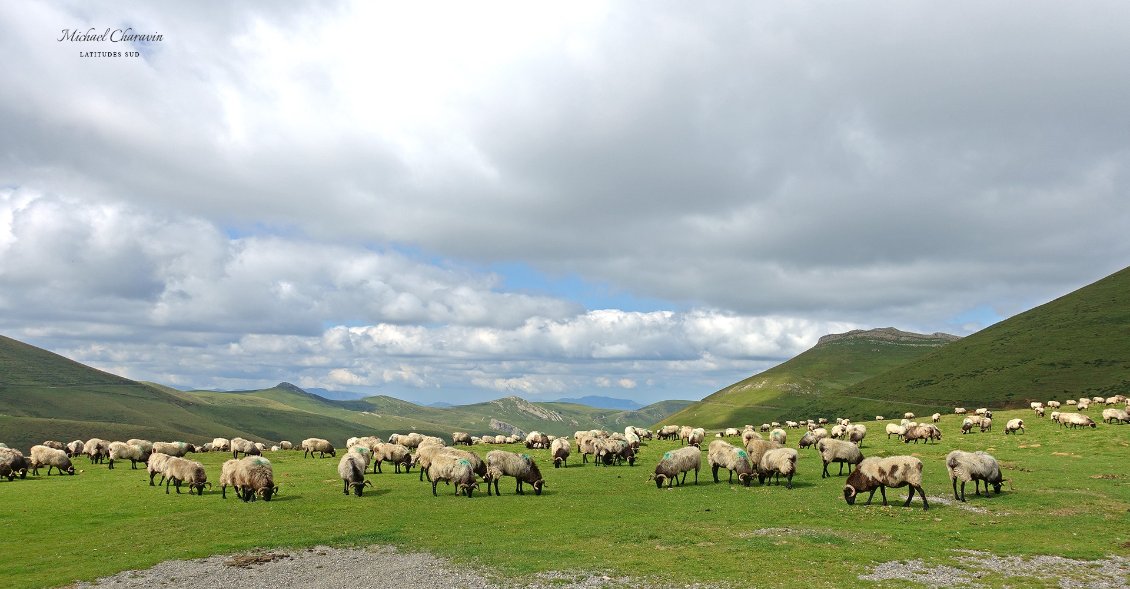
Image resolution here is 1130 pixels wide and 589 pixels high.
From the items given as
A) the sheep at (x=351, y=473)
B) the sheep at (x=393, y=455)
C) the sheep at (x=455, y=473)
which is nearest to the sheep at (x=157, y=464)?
the sheep at (x=351, y=473)

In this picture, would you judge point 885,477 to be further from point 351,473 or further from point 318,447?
point 318,447

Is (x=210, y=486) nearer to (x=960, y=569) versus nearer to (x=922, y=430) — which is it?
(x=960, y=569)

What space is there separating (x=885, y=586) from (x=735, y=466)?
23330mm

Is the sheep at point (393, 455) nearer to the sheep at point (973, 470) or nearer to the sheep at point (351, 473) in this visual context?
the sheep at point (351, 473)

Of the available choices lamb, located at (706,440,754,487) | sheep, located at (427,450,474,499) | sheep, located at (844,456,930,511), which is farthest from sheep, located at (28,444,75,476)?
sheep, located at (844,456,930,511)

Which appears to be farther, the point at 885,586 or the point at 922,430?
the point at 922,430

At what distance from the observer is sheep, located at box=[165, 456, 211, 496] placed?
41188 millimetres

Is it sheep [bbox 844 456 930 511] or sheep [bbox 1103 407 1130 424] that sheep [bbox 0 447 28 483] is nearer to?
sheep [bbox 844 456 930 511]

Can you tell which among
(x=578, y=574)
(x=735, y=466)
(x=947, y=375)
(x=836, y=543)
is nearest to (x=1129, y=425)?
(x=735, y=466)

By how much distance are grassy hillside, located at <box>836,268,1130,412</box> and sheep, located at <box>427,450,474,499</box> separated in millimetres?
145546

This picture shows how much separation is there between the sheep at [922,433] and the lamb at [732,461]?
121ft

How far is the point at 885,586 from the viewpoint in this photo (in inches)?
746

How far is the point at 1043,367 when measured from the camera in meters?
160

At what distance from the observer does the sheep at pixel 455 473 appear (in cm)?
3872
